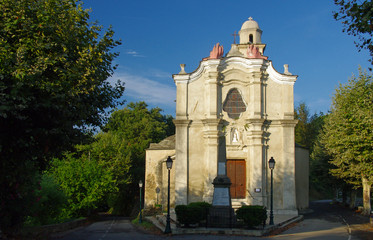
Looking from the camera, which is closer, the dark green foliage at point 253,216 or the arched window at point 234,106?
the dark green foliage at point 253,216

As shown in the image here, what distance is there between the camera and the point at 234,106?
25.9 meters

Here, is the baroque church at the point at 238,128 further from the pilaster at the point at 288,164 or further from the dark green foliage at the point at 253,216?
the dark green foliage at the point at 253,216

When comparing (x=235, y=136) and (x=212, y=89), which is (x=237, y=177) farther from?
(x=212, y=89)

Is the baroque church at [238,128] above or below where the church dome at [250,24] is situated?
below

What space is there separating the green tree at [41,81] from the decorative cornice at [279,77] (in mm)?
15342

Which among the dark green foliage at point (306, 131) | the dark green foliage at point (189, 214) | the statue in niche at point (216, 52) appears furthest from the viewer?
the dark green foliage at point (306, 131)

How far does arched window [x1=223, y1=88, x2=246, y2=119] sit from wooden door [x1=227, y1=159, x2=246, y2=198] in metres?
3.23

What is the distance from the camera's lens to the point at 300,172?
1109 inches

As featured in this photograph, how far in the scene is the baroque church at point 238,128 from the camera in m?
24.8

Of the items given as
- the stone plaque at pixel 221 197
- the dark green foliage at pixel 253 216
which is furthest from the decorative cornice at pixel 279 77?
the dark green foliage at pixel 253 216

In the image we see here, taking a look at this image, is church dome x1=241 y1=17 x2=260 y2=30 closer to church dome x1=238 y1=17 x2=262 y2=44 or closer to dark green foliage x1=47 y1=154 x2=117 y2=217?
church dome x1=238 y1=17 x2=262 y2=44

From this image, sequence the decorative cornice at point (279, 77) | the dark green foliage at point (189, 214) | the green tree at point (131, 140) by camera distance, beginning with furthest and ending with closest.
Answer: the green tree at point (131, 140)
the decorative cornice at point (279, 77)
the dark green foliage at point (189, 214)

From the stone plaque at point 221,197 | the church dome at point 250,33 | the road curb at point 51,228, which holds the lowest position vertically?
the road curb at point 51,228

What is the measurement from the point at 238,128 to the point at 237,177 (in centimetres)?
334
